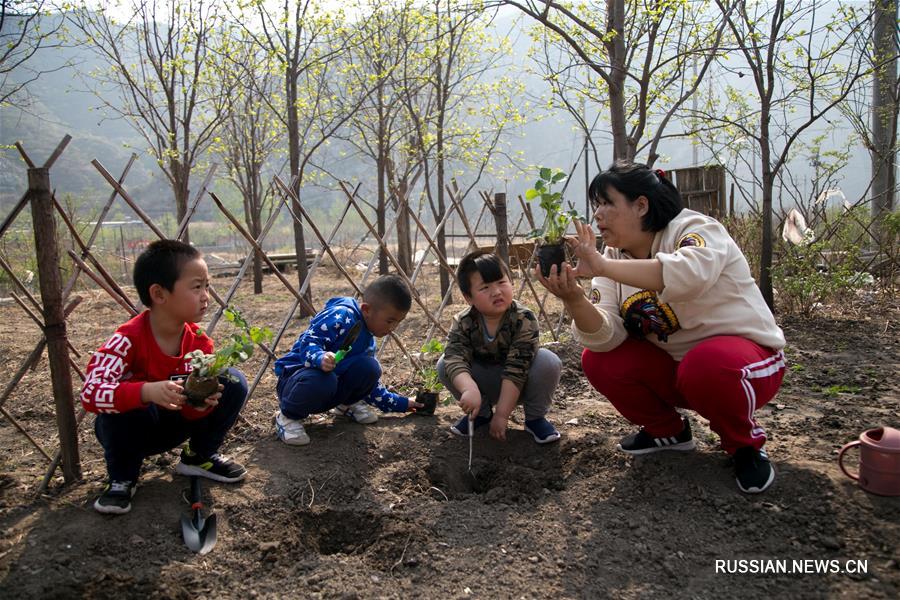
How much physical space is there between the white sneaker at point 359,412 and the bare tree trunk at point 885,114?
5098 mm

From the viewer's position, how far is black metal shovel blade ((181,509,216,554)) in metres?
1.78

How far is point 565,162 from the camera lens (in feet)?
161

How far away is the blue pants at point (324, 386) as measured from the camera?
242 cm

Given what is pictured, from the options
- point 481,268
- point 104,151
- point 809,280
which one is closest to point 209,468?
point 481,268

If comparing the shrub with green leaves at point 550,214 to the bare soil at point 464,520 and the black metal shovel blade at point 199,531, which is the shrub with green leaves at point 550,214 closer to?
the bare soil at point 464,520

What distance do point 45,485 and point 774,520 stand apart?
7.28 feet

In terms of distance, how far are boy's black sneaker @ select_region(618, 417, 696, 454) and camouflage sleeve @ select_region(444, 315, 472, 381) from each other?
646 mm

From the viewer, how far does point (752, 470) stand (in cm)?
190

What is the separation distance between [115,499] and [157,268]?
2.30 feet

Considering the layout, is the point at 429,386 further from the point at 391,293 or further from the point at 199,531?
the point at 199,531

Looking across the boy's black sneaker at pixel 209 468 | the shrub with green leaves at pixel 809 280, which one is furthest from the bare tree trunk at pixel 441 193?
the boy's black sneaker at pixel 209 468

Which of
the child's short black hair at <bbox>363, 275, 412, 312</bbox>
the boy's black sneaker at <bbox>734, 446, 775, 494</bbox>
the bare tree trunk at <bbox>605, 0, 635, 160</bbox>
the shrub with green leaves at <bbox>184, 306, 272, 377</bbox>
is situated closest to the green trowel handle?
the child's short black hair at <bbox>363, 275, 412, 312</bbox>

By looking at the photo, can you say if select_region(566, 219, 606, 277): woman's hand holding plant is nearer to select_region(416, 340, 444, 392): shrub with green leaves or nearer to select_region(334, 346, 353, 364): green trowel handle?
select_region(334, 346, 353, 364): green trowel handle

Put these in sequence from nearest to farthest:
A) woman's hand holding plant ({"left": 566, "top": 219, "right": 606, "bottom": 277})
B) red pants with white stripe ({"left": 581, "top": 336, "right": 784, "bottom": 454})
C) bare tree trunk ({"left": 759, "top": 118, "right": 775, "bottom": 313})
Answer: woman's hand holding plant ({"left": 566, "top": 219, "right": 606, "bottom": 277})
red pants with white stripe ({"left": 581, "top": 336, "right": 784, "bottom": 454})
bare tree trunk ({"left": 759, "top": 118, "right": 775, "bottom": 313})
